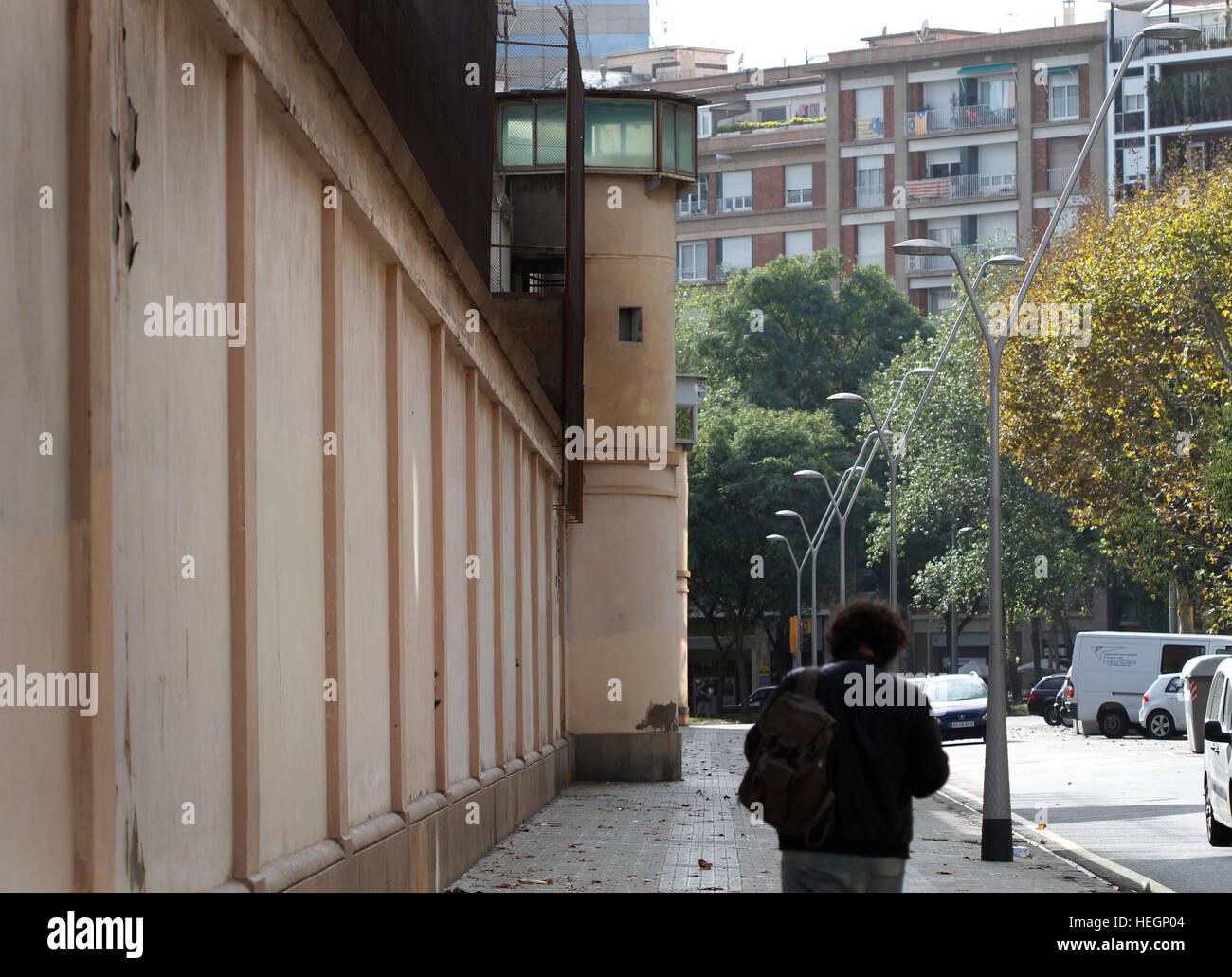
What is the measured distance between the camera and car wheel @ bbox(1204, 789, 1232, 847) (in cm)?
1616

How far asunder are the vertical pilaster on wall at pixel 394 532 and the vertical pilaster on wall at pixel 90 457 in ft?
18.9

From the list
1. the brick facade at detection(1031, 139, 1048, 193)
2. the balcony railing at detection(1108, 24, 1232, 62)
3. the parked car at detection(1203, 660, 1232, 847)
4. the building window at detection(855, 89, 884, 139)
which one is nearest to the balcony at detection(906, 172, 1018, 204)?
the brick facade at detection(1031, 139, 1048, 193)

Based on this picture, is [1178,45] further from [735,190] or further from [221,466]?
[221,466]

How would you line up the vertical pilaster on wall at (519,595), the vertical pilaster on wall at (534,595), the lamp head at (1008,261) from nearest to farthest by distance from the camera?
the vertical pilaster on wall at (519,595)
the vertical pilaster on wall at (534,595)
the lamp head at (1008,261)

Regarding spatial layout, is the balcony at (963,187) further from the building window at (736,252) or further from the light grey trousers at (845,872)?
the light grey trousers at (845,872)

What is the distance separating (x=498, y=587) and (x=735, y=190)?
76.3m

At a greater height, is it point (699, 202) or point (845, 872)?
point (699, 202)

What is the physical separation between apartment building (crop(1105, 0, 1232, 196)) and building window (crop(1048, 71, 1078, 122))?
2115 millimetres

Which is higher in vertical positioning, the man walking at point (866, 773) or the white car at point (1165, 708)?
the man walking at point (866, 773)

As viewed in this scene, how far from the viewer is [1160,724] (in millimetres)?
40000

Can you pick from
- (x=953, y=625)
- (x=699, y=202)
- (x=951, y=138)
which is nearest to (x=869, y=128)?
(x=951, y=138)

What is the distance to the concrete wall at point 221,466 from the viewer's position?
486 cm

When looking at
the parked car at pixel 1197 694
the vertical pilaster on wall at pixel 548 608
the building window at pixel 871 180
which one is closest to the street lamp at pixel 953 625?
the building window at pixel 871 180

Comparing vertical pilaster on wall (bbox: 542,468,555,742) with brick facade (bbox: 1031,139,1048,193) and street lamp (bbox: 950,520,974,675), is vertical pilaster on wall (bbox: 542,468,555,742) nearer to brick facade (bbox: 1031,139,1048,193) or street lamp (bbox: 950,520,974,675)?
street lamp (bbox: 950,520,974,675)
